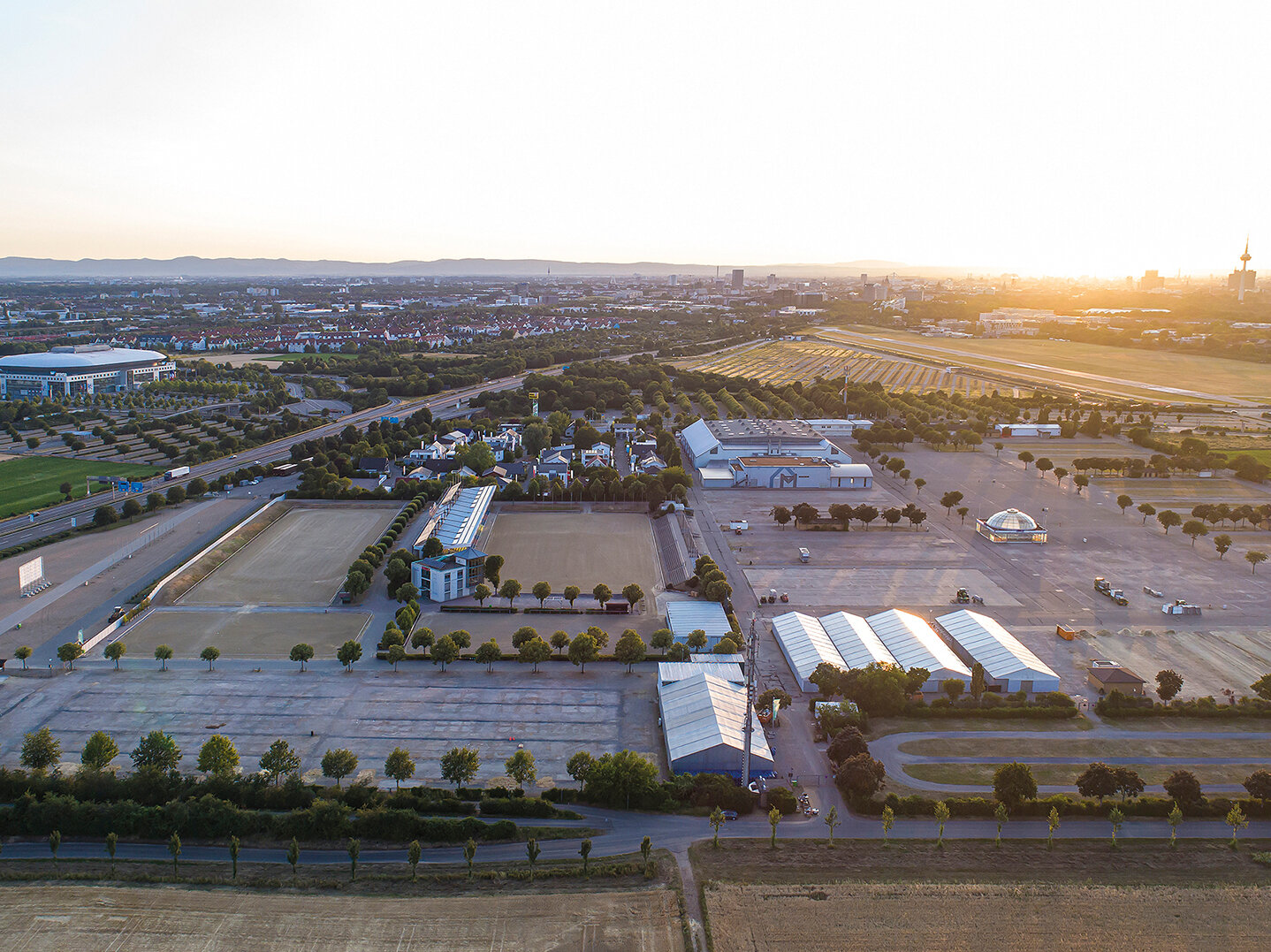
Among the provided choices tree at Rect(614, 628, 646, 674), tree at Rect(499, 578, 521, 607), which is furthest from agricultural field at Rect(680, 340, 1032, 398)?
tree at Rect(614, 628, 646, 674)

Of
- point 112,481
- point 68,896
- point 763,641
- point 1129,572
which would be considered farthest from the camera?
point 112,481

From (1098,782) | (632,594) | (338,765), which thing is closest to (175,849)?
(338,765)

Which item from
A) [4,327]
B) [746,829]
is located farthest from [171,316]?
[746,829]

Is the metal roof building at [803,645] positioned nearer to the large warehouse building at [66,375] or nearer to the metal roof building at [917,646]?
the metal roof building at [917,646]

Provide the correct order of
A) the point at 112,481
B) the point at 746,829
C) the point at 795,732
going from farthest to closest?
the point at 112,481, the point at 795,732, the point at 746,829

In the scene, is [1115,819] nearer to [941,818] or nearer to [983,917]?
[941,818]

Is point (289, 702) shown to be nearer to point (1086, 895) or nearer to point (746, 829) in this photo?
point (746, 829)

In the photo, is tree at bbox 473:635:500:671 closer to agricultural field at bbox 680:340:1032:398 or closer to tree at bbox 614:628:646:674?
tree at bbox 614:628:646:674
